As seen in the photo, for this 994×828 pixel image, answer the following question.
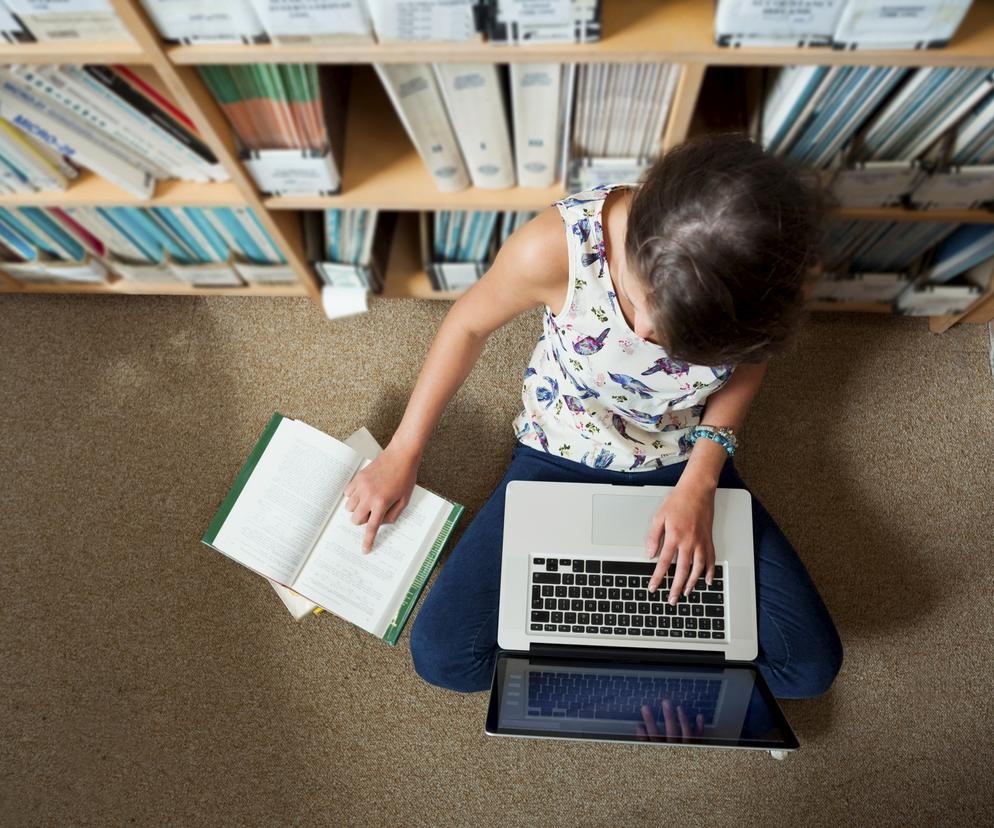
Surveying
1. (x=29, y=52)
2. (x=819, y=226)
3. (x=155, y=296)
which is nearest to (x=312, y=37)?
(x=29, y=52)

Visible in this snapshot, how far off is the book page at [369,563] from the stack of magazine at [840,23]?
2.41 feet

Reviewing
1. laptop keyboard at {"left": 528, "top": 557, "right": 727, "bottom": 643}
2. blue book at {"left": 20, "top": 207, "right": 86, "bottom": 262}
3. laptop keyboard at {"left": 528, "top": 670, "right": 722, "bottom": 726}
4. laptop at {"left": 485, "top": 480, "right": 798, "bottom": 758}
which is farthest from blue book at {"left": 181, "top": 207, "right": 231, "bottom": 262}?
laptop keyboard at {"left": 528, "top": 670, "right": 722, "bottom": 726}

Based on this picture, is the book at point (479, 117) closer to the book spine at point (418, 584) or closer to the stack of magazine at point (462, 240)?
the stack of magazine at point (462, 240)

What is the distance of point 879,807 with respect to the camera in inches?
46.9

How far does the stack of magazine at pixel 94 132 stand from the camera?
92 centimetres

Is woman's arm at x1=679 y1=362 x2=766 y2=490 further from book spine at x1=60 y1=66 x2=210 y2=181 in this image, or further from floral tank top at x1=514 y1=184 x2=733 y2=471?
book spine at x1=60 y1=66 x2=210 y2=181

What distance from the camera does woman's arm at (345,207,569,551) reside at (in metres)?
0.86

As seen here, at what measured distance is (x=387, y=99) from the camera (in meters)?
1.12

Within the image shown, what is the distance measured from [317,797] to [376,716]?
157 mm

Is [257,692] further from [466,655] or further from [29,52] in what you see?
[29,52]

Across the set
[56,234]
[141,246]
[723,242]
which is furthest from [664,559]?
[56,234]

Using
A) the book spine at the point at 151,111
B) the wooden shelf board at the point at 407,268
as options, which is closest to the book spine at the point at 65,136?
the book spine at the point at 151,111

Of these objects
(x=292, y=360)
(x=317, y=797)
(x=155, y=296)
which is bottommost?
(x=317, y=797)

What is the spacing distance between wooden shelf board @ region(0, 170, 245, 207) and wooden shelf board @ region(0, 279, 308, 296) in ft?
0.94
